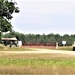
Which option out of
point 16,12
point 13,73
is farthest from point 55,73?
point 16,12

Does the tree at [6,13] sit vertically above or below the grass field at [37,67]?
above

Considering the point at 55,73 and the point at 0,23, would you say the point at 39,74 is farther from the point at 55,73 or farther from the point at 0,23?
the point at 0,23

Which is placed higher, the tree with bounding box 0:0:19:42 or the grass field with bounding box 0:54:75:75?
the tree with bounding box 0:0:19:42

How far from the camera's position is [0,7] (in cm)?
8006

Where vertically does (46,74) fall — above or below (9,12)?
below

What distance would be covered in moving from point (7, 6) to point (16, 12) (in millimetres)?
2442

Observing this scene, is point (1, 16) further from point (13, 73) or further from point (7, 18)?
point (13, 73)

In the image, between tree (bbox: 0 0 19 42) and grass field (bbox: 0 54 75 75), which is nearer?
grass field (bbox: 0 54 75 75)

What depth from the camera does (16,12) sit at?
78.8 metres

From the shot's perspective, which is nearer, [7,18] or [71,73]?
[71,73]

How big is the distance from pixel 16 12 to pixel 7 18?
7.91 ft

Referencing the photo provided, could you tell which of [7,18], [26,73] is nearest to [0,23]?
[7,18]

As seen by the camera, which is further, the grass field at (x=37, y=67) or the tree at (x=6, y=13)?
the tree at (x=6, y=13)

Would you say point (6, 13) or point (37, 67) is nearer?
point (37, 67)
